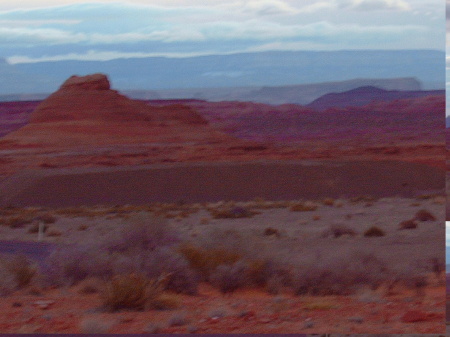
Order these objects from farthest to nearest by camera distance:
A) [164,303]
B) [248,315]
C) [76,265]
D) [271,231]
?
[271,231], [76,265], [164,303], [248,315]

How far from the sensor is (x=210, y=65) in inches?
449

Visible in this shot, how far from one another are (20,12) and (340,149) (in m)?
5.52

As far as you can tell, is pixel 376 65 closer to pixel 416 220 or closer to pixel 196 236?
pixel 416 220

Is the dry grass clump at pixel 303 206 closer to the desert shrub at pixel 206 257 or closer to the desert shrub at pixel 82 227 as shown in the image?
the desert shrub at pixel 206 257

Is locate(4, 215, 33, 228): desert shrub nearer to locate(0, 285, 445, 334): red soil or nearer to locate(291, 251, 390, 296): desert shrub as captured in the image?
locate(0, 285, 445, 334): red soil

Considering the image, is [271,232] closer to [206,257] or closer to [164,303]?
[206,257]

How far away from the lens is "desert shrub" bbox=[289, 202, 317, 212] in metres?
11.2

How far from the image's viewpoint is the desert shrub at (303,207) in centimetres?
1121

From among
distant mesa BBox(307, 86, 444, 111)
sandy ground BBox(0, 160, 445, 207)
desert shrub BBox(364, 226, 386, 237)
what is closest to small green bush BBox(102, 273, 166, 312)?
sandy ground BBox(0, 160, 445, 207)

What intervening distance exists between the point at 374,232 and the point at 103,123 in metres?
4.75

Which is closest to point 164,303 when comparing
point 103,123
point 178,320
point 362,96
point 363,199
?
point 178,320

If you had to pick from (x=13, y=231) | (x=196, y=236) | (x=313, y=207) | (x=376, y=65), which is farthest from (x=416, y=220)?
(x=13, y=231)

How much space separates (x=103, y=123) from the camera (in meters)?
11.3

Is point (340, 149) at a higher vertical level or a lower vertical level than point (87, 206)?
higher
